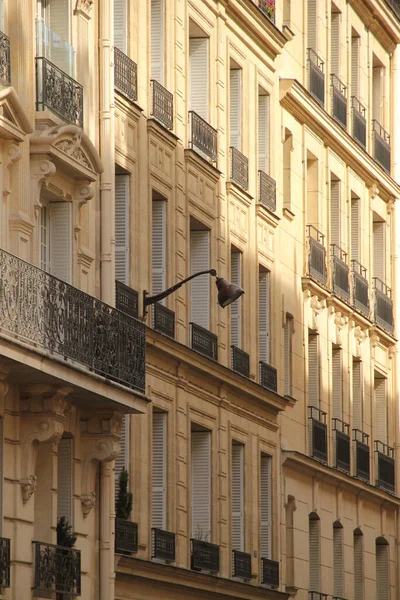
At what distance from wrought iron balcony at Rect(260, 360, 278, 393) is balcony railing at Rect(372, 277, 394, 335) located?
32.6ft

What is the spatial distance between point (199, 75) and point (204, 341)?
5.31m

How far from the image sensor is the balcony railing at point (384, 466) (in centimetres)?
5097

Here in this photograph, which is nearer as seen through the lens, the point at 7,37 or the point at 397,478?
the point at 7,37

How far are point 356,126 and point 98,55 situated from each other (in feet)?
65.5

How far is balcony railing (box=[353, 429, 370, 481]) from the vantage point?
48.8m

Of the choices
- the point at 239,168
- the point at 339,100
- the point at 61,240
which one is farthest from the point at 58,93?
the point at 339,100

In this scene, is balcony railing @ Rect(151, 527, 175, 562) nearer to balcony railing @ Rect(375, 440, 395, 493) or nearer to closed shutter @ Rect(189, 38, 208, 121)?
closed shutter @ Rect(189, 38, 208, 121)

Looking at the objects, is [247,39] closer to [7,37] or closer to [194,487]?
[194,487]

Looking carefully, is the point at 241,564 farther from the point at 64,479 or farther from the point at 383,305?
the point at 383,305

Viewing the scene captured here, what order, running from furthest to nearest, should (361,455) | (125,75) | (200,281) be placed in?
(361,455), (200,281), (125,75)

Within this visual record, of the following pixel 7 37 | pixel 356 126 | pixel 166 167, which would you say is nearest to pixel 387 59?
pixel 356 126

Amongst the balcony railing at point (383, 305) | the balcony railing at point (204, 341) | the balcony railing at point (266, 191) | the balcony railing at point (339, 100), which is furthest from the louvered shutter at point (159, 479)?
the balcony railing at point (383, 305)

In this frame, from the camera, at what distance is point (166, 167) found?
3616 cm

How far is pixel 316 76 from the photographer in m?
47.4
